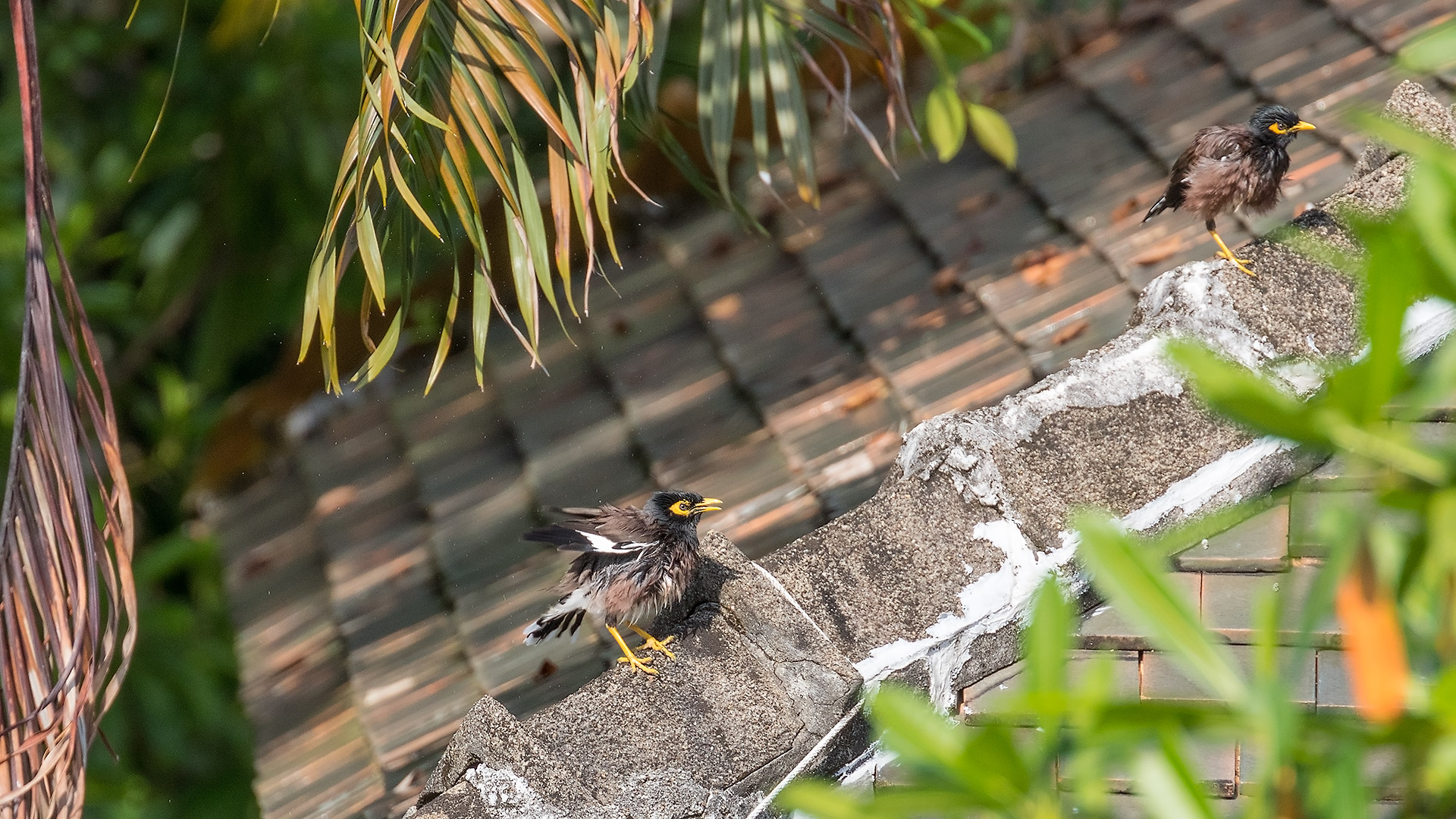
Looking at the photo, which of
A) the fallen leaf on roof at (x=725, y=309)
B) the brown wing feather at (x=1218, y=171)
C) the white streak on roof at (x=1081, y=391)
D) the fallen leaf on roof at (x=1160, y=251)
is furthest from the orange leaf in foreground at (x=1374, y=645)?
the fallen leaf on roof at (x=725, y=309)

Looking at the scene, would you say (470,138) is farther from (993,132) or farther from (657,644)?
(993,132)

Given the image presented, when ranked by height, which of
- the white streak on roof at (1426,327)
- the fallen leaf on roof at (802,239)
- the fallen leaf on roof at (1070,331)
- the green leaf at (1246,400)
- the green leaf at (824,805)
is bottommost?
the white streak on roof at (1426,327)

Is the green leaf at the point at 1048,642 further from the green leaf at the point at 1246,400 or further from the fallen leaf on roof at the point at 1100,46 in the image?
the fallen leaf on roof at the point at 1100,46

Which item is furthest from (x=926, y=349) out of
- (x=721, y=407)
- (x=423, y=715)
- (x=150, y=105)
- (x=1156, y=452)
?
(x=150, y=105)

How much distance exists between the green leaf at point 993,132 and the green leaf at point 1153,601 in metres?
3.85

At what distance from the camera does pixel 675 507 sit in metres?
3.32

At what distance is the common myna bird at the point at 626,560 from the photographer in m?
3.08

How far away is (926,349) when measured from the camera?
4246 millimetres

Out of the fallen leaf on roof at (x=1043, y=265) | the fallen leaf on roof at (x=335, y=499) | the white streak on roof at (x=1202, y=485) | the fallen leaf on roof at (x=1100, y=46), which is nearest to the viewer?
the white streak on roof at (x=1202, y=485)

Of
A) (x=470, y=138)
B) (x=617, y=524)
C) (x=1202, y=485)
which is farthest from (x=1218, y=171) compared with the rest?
(x=470, y=138)

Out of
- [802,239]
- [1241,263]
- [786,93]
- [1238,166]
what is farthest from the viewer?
[802,239]

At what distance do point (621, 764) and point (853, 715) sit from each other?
44 centimetres

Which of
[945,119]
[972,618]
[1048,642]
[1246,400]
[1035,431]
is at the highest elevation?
[945,119]

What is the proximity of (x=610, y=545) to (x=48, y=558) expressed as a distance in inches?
46.9
